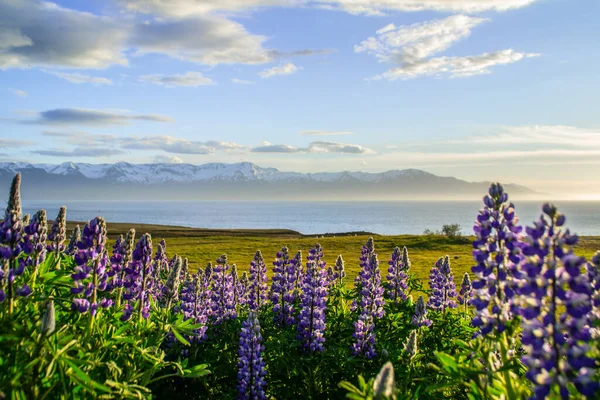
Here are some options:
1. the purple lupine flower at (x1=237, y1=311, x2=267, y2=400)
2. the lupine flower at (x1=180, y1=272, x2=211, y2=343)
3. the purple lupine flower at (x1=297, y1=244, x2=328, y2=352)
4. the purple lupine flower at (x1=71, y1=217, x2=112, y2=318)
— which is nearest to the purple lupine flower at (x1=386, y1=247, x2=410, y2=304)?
the purple lupine flower at (x1=297, y1=244, x2=328, y2=352)

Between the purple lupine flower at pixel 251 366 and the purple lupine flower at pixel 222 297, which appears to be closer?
the purple lupine flower at pixel 251 366

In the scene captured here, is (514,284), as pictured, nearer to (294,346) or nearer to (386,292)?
(294,346)

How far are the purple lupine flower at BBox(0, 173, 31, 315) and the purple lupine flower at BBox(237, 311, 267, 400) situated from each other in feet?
9.03

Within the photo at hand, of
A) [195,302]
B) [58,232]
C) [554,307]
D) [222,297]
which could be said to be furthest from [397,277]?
[554,307]

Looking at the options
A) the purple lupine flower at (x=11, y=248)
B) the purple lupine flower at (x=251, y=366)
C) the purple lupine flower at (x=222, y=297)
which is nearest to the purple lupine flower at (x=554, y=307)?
the purple lupine flower at (x=251, y=366)

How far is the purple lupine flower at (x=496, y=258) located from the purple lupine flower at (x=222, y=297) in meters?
5.88

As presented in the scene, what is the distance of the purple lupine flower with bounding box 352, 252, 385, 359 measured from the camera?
6.80 meters

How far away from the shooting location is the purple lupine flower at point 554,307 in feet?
8.59

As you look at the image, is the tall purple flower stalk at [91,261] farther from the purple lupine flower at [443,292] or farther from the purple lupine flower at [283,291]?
the purple lupine flower at [443,292]

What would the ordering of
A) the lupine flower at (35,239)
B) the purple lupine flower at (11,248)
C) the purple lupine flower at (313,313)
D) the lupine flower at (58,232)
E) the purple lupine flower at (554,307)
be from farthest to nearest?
the purple lupine flower at (313,313) < the lupine flower at (58,232) < the lupine flower at (35,239) < the purple lupine flower at (11,248) < the purple lupine flower at (554,307)

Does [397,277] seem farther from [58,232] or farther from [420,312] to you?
[58,232]

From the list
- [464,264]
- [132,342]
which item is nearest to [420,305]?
[132,342]

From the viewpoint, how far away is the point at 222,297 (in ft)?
29.5

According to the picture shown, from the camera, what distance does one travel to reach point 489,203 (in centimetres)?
338
